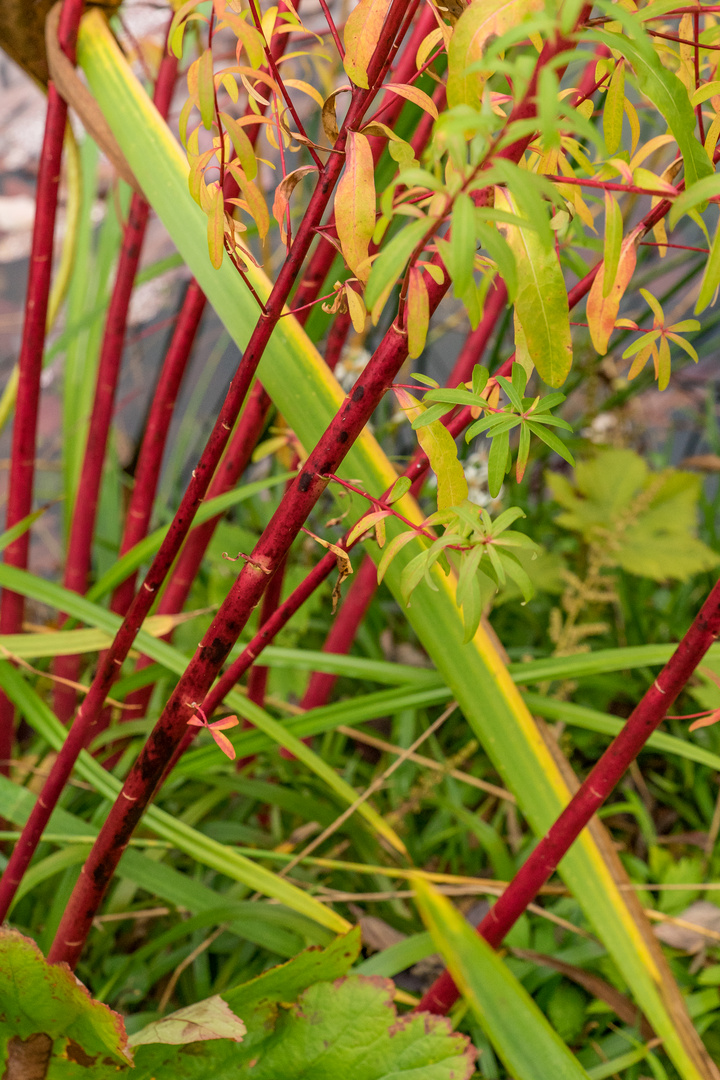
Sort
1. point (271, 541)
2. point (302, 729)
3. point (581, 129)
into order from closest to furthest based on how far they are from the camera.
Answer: point (581, 129) < point (271, 541) < point (302, 729)

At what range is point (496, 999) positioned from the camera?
1.33ft

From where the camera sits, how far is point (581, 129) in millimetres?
217

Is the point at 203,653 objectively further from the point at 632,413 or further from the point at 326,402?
the point at 632,413

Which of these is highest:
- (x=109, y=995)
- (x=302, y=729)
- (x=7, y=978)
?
(x=7, y=978)

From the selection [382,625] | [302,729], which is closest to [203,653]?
[302,729]

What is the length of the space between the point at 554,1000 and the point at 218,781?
0.40 meters

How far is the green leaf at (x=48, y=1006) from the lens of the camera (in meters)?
0.43

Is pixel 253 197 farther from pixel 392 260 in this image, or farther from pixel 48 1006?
A: pixel 48 1006

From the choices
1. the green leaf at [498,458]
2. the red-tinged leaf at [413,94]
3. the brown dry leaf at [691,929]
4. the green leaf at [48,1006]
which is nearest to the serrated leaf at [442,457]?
the green leaf at [498,458]

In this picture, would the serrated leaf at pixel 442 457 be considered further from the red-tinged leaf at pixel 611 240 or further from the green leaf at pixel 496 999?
the green leaf at pixel 496 999

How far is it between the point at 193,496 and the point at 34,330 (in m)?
0.42

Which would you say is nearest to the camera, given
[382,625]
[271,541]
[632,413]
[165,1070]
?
[271,541]

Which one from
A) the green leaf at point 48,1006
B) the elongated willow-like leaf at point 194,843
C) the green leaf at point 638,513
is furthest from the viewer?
the green leaf at point 638,513

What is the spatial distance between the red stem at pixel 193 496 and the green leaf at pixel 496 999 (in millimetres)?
169
